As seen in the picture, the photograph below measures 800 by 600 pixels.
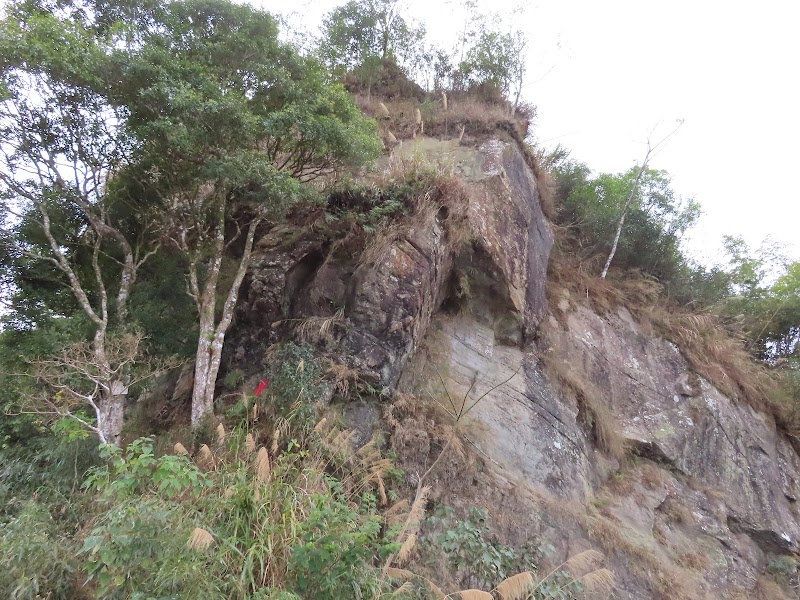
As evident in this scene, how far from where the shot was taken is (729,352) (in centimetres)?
1366

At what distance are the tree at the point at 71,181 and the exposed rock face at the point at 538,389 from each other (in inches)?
81.7

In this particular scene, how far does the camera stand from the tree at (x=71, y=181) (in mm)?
6336

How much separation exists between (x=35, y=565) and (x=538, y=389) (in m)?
8.24

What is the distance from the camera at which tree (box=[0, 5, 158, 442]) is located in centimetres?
634

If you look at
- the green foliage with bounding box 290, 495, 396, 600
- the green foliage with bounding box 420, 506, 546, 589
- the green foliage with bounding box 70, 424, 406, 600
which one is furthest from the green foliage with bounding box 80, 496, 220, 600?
the green foliage with bounding box 420, 506, 546, 589

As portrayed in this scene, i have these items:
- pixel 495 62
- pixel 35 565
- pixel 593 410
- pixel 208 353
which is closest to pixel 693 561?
pixel 593 410

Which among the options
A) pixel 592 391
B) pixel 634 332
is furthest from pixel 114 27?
pixel 634 332

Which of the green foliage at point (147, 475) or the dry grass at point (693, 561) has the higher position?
the green foliage at point (147, 475)

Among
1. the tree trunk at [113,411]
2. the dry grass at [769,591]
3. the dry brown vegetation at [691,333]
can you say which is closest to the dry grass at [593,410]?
the dry brown vegetation at [691,333]

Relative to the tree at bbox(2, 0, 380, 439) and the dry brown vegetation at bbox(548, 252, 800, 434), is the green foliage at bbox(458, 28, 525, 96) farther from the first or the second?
the tree at bbox(2, 0, 380, 439)

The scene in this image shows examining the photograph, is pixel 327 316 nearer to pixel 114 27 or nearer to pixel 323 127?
pixel 323 127

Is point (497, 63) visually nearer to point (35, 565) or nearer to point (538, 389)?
point (538, 389)

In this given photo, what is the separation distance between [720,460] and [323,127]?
1130cm

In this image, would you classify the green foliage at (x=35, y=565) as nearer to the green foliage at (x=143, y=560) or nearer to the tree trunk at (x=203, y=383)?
the green foliage at (x=143, y=560)
